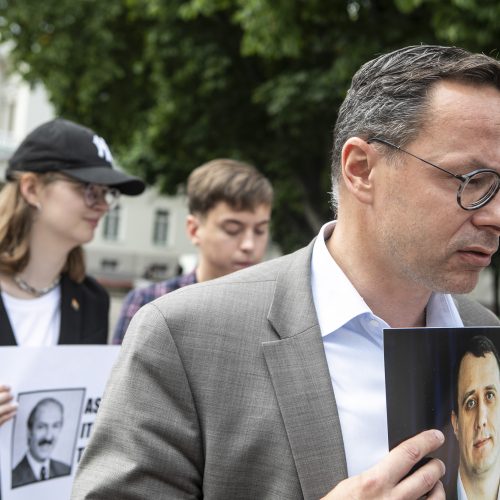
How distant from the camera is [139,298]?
11.6ft

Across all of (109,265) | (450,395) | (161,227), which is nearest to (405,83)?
(450,395)

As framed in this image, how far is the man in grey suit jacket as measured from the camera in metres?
1.46

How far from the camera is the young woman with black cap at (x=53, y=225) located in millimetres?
2822

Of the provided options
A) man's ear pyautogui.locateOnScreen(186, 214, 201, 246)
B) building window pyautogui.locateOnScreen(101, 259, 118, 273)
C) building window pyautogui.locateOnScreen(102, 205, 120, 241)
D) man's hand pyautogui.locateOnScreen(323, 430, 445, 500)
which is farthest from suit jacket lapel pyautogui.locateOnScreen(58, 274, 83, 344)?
building window pyautogui.locateOnScreen(102, 205, 120, 241)

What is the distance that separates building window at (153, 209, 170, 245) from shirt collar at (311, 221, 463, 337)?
42077 mm

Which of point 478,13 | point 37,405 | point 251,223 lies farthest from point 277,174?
point 37,405

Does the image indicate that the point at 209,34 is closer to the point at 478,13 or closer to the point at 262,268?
the point at 478,13

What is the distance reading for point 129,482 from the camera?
56.3 inches

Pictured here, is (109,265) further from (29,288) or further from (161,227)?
(29,288)

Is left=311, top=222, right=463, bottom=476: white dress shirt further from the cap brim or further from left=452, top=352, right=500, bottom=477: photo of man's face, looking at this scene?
the cap brim

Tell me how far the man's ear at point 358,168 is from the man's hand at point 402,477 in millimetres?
511

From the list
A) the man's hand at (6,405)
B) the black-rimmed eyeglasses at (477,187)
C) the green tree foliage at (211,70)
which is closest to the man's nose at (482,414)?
the black-rimmed eyeglasses at (477,187)

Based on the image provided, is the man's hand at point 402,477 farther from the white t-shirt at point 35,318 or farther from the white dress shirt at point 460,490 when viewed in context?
the white t-shirt at point 35,318

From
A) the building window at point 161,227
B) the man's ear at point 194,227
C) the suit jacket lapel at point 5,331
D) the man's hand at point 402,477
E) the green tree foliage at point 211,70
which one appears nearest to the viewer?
the man's hand at point 402,477
